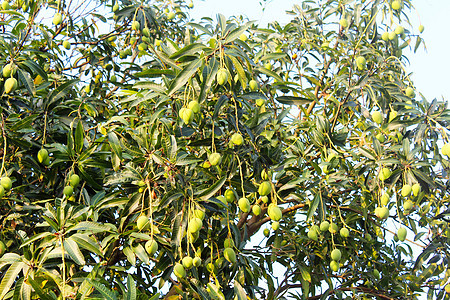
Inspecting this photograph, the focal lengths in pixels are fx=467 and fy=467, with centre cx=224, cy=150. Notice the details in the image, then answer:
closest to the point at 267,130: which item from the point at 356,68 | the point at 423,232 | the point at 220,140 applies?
the point at 220,140

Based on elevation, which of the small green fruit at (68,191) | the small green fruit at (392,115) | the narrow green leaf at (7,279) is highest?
the small green fruit at (392,115)

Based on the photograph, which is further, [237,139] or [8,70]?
[8,70]

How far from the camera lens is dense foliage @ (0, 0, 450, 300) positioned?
1665mm

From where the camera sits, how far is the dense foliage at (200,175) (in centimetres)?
167

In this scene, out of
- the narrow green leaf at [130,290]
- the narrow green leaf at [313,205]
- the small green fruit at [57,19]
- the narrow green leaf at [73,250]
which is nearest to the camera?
the narrow green leaf at [130,290]

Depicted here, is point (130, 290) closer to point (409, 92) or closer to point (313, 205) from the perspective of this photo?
point (313, 205)

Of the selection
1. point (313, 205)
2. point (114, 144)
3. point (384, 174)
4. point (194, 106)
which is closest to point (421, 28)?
point (384, 174)

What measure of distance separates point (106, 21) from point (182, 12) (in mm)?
650

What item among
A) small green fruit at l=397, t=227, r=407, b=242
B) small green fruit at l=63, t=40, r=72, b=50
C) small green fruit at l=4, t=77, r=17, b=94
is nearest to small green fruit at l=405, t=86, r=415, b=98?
small green fruit at l=397, t=227, r=407, b=242

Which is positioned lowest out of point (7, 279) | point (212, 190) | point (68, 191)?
point (7, 279)

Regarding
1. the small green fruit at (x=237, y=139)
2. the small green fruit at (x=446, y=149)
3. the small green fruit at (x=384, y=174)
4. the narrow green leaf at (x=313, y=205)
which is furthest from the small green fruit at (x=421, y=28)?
the small green fruit at (x=237, y=139)

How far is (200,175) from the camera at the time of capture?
203cm

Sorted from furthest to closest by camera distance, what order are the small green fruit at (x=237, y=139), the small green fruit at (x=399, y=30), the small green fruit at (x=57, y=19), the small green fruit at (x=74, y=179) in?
the small green fruit at (x=57, y=19), the small green fruit at (x=399, y=30), the small green fruit at (x=74, y=179), the small green fruit at (x=237, y=139)

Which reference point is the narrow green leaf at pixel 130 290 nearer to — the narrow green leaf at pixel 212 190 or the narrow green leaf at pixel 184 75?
the narrow green leaf at pixel 212 190
